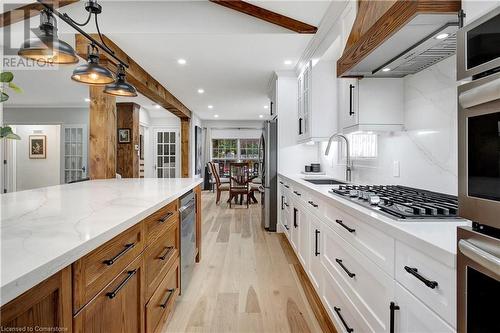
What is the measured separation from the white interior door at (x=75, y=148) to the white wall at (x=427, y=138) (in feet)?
24.5

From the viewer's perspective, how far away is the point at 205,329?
183 cm

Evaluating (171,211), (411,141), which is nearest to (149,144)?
(171,211)

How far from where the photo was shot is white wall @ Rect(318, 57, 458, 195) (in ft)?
5.11

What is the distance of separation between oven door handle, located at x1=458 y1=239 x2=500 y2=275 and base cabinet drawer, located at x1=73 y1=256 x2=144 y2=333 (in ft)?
3.45

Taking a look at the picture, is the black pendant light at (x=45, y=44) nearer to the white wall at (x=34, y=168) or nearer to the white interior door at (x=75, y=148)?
the white interior door at (x=75, y=148)

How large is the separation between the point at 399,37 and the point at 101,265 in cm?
163

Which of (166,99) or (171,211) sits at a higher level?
(166,99)

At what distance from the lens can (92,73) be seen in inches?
76.7

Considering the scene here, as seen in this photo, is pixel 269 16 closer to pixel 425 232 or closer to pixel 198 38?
pixel 198 38

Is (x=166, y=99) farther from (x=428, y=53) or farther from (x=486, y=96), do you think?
(x=486, y=96)

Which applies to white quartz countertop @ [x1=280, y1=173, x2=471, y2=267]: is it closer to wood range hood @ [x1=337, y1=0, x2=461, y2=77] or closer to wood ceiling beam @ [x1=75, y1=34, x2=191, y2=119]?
wood range hood @ [x1=337, y1=0, x2=461, y2=77]

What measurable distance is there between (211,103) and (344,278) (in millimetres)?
6185

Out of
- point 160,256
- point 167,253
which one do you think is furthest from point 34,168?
point 160,256

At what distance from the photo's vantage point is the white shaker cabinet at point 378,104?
2068mm
